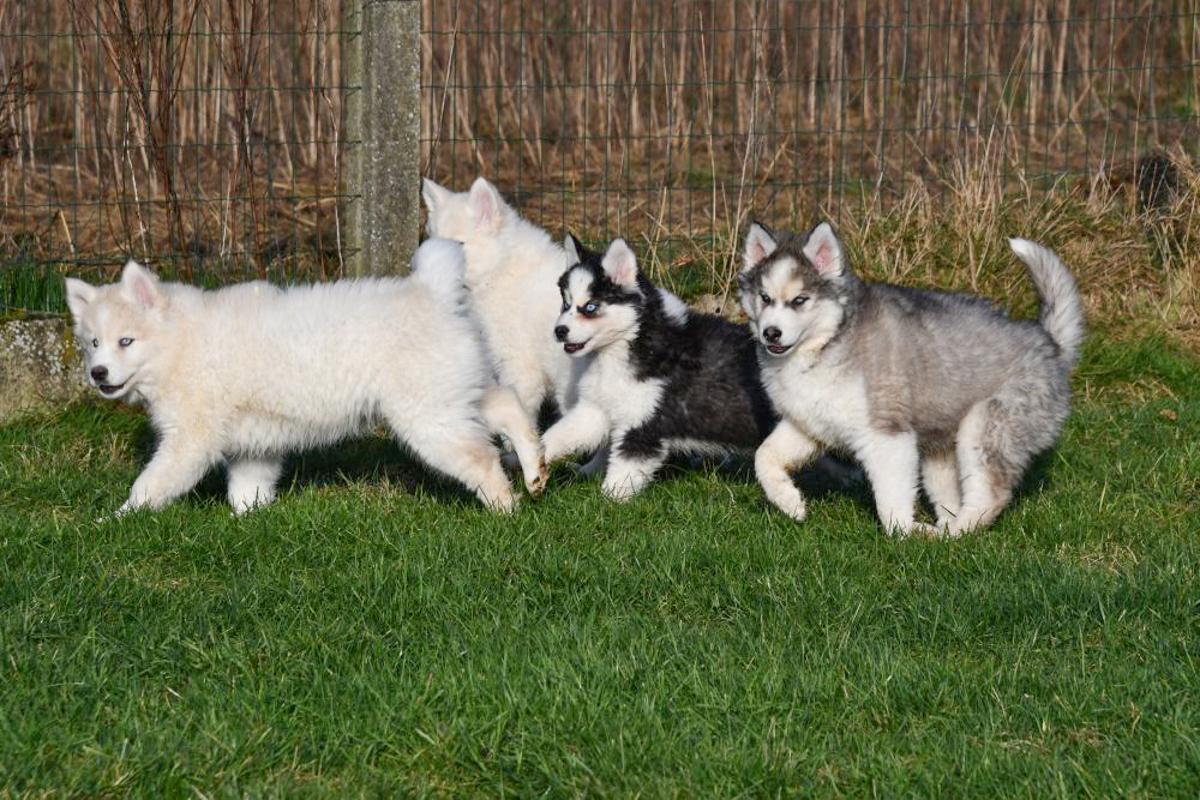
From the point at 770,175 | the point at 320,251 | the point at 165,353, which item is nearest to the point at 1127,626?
the point at 165,353

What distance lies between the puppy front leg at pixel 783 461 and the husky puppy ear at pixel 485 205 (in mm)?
2315

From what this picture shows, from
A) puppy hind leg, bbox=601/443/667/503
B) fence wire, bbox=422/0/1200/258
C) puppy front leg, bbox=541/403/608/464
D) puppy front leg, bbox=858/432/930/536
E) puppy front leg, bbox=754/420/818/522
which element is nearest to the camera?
puppy front leg, bbox=858/432/930/536

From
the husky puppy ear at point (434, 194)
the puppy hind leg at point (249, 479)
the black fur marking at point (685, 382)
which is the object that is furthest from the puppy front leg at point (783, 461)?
the husky puppy ear at point (434, 194)

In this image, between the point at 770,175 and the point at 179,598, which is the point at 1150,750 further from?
the point at 770,175

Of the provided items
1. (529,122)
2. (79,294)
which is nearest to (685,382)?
(79,294)

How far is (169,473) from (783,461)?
2568 mm

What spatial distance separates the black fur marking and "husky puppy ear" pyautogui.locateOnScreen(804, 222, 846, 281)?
86 cm

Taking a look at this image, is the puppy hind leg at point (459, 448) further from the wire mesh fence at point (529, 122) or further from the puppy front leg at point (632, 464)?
the wire mesh fence at point (529, 122)

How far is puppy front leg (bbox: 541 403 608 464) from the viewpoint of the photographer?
270 inches

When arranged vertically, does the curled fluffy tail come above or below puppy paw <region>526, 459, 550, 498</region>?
above

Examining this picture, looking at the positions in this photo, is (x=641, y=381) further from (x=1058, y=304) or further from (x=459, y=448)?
(x=1058, y=304)

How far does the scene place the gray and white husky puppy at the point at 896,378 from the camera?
5.93 m

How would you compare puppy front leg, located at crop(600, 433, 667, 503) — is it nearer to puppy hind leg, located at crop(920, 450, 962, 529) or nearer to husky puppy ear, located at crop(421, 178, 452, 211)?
puppy hind leg, located at crop(920, 450, 962, 529)

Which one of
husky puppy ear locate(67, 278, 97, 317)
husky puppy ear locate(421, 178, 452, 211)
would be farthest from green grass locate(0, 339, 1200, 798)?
husky puppy ear locate(421, 178, 452, 211)
